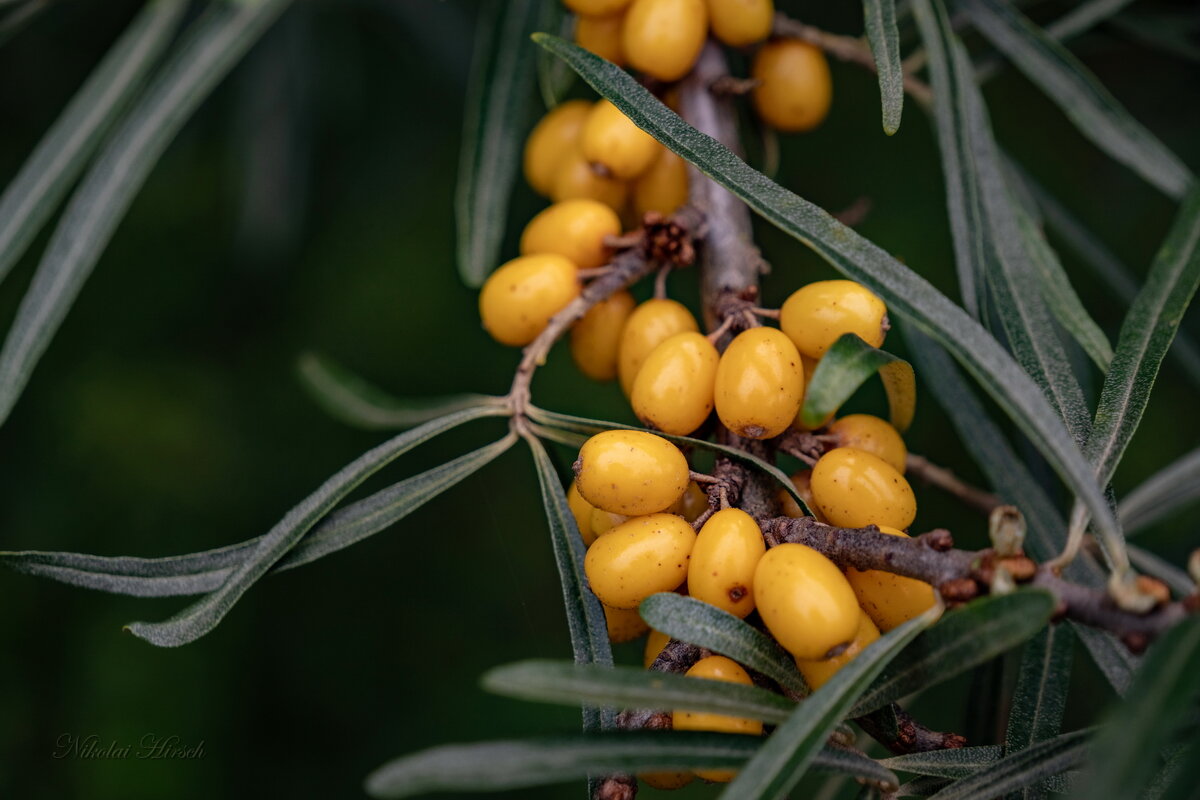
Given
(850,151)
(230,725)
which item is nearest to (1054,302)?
(850,151)

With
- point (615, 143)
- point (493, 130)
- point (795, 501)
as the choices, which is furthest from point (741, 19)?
point (795, 501)

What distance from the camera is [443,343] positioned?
225 cm

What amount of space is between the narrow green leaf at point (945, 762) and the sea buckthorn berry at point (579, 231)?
545 millimetres

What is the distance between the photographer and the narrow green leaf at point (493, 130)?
105cm

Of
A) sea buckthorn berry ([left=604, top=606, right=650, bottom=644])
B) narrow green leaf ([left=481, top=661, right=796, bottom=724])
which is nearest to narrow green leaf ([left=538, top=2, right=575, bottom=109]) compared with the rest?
sea buckthorn berry ([left=604, top=606, right=650, bottom=644])

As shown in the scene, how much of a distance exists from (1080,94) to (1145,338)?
0.49 meters

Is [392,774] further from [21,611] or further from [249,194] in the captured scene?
[21,611]

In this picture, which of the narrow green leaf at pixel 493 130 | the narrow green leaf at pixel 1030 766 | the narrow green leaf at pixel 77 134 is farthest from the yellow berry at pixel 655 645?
the narrow green leaf at pixel 77 134

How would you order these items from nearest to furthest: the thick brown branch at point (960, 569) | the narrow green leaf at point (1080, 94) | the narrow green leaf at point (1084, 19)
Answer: the thick brown branch at point (960, 569)
the narrow green leaf at point (1080, 94)
the narrow green leaf at point (1084, 19)

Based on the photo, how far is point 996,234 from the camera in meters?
0.89

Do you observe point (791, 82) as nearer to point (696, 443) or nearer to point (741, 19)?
point (741, 19)

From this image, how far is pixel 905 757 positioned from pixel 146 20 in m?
1.21

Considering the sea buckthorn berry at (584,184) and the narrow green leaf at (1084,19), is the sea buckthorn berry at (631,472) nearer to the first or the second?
the sea buckthorn berry at (584,184)

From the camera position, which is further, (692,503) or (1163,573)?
(1163,573)
